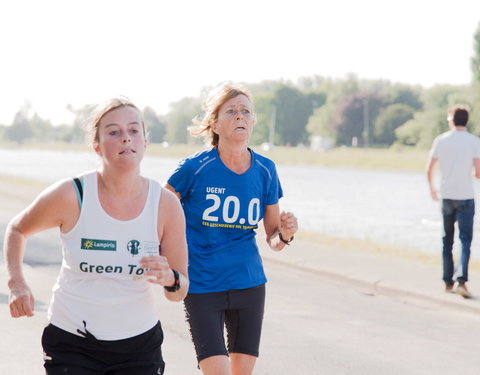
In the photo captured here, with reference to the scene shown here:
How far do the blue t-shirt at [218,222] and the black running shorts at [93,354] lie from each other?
1.01 meters

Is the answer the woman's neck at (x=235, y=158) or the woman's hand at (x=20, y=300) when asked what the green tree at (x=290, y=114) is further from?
the woman's hand at (x=20, y=300)

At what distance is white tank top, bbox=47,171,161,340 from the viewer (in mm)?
3021

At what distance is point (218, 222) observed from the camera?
416 cm

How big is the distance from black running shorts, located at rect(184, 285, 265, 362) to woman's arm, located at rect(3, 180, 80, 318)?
3.94 ft

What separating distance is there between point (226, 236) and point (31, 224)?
1.30 m

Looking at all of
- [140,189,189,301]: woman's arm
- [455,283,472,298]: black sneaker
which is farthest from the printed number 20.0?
[455,283,472,298]: black sneaker

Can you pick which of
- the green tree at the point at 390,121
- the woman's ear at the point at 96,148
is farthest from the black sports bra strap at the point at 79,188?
the green tree at the point at 390,121

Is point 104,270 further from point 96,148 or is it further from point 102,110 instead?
point 102,110

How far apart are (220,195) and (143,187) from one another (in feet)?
3.50

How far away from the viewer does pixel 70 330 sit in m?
3.07

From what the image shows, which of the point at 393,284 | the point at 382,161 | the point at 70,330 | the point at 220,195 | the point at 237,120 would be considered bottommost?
the point at 382,161

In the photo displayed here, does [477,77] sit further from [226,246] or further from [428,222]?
[226,246]

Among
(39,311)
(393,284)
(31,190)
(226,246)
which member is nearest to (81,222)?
(226,246)

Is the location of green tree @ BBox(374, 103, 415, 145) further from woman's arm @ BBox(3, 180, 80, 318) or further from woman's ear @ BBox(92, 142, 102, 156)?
woman's arm @ BBox(3, 180, 80, 318)
